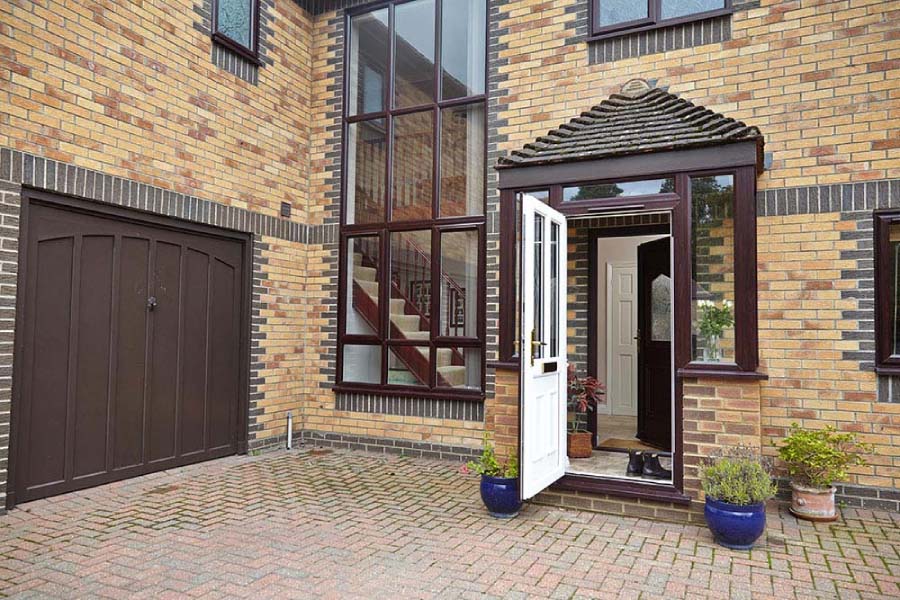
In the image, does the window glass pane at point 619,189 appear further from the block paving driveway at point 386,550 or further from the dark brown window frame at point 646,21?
the block paving driveway at point 386,550

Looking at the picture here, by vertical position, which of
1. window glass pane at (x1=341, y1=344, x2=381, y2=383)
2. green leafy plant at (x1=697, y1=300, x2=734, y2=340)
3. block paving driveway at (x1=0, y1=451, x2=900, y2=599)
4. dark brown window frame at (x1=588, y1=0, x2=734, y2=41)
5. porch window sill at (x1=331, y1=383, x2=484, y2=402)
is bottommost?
block paving driveway at (x1=0, y1=451, x2=900, y2=599)

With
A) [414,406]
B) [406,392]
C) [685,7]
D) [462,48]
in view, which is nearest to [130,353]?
[406,392]

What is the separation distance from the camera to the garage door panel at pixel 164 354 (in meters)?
5.73

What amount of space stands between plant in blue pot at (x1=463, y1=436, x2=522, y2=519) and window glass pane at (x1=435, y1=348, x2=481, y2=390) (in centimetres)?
178

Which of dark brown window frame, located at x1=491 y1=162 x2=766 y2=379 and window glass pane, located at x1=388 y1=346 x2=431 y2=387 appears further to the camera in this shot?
window glass pane, located at x1=388 y1=346 x2=431 y2=387

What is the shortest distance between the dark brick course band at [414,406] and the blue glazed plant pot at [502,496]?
180cm

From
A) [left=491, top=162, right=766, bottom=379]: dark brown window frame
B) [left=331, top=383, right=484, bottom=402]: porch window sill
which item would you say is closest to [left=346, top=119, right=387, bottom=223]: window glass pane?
[left=331, top=383, right=484, bottom=402]: porch window sill

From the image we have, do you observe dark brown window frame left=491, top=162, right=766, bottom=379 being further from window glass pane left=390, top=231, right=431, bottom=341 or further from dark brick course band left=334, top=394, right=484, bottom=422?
dark brick course band left=334, top=394, right=484, bottom=422

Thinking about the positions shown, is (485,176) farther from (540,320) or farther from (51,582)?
(51,582)

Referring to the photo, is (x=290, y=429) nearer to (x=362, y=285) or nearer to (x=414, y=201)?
(x=362, y=285)

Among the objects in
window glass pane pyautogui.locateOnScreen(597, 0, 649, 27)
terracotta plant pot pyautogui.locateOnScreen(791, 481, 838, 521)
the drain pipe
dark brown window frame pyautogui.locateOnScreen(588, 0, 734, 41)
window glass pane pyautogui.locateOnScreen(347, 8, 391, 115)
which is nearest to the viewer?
terracotta plant pot pyautogui.locateOnScreen(791, 481, 838, 521)

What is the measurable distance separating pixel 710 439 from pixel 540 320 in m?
1.46

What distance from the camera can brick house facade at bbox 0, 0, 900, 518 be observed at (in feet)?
15.6

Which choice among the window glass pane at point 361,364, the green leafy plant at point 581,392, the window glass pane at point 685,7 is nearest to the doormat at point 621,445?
the green leafy plant at point 581,392
